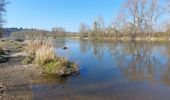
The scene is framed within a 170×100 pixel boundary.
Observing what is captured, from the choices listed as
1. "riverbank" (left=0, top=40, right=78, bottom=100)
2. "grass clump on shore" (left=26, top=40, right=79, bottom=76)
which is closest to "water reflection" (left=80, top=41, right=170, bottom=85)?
"grass clump on shore" (left=26, top=40, right=79, bottom=76)

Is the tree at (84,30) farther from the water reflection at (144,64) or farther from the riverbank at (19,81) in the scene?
the riverbank at (19,81)

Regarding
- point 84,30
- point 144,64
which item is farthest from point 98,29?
point 144,64

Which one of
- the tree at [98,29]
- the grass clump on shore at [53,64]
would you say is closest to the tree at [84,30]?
the tree at [98,29]

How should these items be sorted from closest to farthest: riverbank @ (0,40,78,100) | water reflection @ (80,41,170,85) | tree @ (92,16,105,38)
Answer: riverbank @ (0,40,78,100), water reflection @ (80,41,170,85), tree @ (92,16,105,38)

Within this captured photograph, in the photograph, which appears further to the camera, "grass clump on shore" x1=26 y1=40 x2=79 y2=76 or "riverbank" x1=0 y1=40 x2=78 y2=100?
"grass clump on shore" x1=26 y1=40 x2=79 y2=76

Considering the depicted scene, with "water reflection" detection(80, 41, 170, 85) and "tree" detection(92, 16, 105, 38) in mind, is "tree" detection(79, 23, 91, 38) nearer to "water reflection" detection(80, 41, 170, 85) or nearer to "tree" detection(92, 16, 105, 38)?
"tree" detection(92, 16, 105, 38)

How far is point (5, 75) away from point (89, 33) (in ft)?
255

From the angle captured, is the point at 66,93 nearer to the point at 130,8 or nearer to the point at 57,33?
the point at 130,8

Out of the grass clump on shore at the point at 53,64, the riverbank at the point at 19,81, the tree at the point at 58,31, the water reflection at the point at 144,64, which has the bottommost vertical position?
the water reflection at the point at 144,64

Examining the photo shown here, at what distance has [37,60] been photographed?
51.5ft

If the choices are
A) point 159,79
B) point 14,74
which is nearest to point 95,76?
point 159,79

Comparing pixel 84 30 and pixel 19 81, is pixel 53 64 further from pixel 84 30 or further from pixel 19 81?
pixel 84 30

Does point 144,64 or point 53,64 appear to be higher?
point 53,64

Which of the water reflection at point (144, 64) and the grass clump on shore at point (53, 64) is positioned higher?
the grass clump on shore at point (53, 64)
